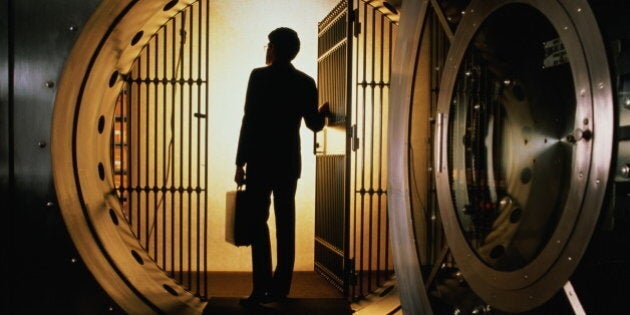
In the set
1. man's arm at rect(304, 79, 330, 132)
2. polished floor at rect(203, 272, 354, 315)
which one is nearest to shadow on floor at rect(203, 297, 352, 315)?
polished floor at rect(203, 272, 354, 315)

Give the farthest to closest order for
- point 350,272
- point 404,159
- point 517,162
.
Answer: point 350,272 < point 404,159 < point 517,162

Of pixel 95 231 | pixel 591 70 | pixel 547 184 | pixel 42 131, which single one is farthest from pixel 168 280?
pixel 591 70

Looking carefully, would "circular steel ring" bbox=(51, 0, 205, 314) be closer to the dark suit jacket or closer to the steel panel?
the steel panel

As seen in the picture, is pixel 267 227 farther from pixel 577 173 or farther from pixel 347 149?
pixel 577 173

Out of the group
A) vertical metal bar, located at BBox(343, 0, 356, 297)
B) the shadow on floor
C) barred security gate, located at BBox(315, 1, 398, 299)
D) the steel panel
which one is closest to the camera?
the steel panel

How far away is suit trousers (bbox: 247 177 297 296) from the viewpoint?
2834mm

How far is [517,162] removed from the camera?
1.64m

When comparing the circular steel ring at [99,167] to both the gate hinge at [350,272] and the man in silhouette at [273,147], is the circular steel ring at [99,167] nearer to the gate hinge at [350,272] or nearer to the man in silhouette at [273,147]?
the man in silhouette at [273,147]

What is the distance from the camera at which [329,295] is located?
12.5 feet

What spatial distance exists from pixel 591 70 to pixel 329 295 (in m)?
2.94

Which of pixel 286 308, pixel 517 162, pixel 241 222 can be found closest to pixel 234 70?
pixel 241 222

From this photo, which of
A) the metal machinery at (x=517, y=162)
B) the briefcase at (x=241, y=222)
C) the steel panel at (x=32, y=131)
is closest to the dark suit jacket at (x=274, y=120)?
the briefcase at (x=241, y=222)

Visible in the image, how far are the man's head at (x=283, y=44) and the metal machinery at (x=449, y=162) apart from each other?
2.02 ft

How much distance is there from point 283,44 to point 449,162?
137 cm
